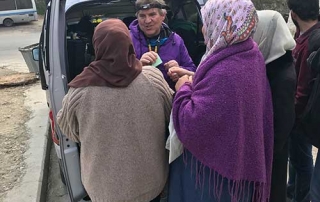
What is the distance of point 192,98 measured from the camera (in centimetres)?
167

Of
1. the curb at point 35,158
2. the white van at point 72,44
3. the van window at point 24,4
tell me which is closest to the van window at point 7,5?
the van window at point 24,4

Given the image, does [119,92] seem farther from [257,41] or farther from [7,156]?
[7,156]

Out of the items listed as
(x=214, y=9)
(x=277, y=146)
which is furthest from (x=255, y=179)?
(x=214, y=9)

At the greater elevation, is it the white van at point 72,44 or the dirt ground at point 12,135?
the white van at point 72,44

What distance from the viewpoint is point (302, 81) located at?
7.84 ft

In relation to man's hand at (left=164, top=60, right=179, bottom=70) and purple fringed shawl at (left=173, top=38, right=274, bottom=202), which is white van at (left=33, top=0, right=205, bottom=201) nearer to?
man's hand at (left=164, top=60, right=179, bottom=70)

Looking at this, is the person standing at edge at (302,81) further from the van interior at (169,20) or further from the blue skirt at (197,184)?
the van interior at (169,20)

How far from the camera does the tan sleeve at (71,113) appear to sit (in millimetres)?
1821

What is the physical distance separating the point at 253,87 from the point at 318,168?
1.05 meters

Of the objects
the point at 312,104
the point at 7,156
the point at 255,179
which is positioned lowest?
the point at 7,156

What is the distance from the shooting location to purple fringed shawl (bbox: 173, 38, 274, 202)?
158 cm

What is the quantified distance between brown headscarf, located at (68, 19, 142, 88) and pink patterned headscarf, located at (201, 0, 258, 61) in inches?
16.7

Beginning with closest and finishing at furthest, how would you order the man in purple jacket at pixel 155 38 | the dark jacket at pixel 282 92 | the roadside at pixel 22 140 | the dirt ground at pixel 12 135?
the dark jacket at pixel 282 92
the man in purple jacket at pixel 155 38
the roadside at pixel 22 140
the dirt ground at pixel 12 135

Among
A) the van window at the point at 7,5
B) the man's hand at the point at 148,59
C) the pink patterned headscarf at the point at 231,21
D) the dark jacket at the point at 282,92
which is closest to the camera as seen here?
the pink patterned headscarf at the point at 231,21
